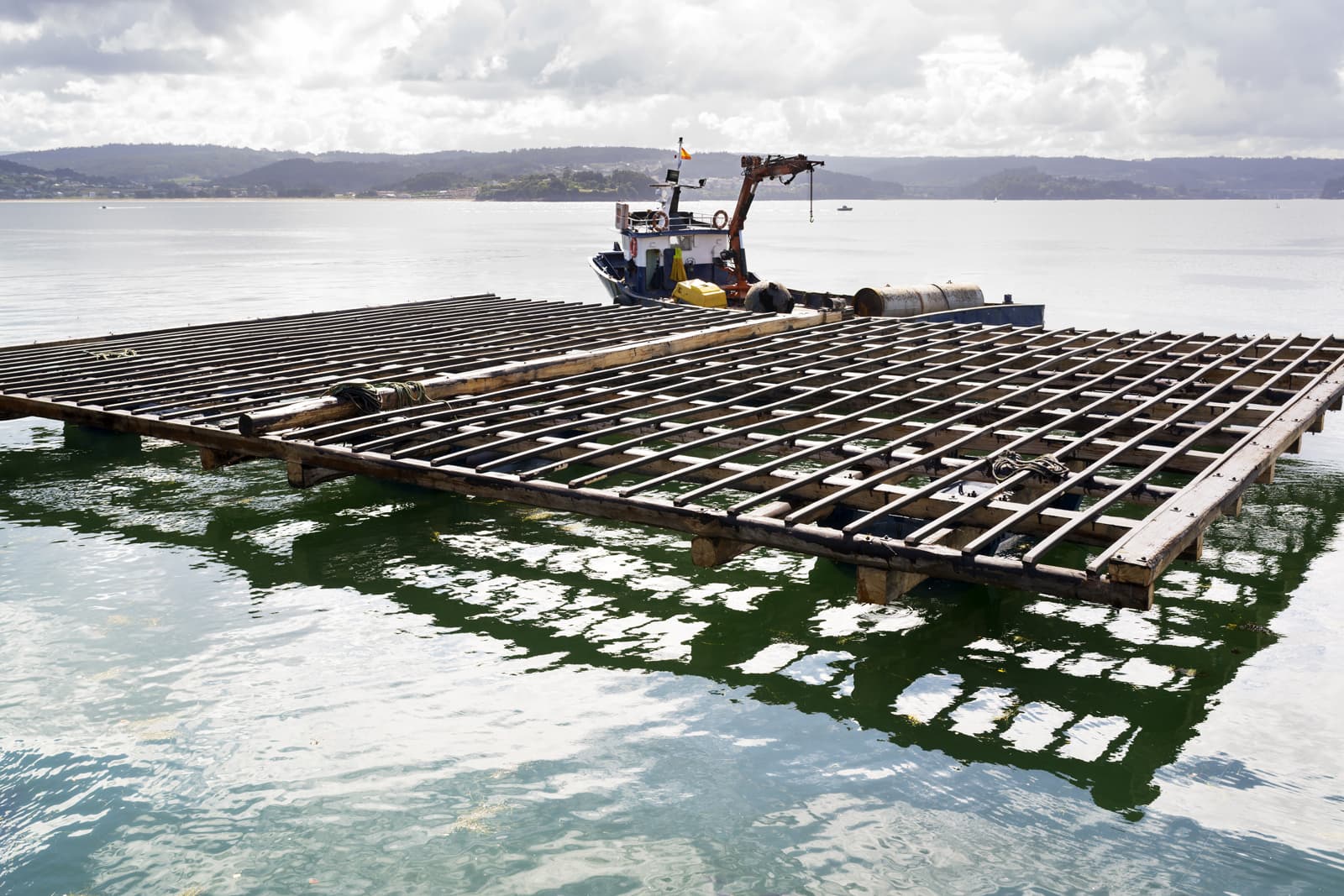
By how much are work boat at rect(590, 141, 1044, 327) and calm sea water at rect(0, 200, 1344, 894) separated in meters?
11.0

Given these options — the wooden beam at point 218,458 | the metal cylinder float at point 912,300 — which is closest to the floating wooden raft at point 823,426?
the wooden beam at point 218,458

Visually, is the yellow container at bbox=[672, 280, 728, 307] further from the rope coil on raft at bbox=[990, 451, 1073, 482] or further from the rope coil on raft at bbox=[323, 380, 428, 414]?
the rope coil on raft at bbox=[990, 451, 1073, 482]

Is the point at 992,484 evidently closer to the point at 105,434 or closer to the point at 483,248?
the point at 105,434

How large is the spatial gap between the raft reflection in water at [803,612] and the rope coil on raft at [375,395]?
1.02 meters

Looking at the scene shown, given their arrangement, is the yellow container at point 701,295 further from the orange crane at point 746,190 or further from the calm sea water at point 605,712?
the calm sea water at point 605,712

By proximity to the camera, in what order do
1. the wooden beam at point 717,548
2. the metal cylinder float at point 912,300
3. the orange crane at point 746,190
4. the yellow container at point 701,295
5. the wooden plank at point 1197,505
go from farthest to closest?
1. the orange crane at point 746,190
2. the yellow container at point 701,295
3. the metal cylinder float at point 912,300
4. the wooden beam at point 717,548
5. the wooden plank at point 1197,505

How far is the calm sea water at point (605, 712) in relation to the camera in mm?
5215

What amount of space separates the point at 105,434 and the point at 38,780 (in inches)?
393

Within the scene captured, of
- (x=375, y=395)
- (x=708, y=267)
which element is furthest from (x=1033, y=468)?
(x=708, y=267)

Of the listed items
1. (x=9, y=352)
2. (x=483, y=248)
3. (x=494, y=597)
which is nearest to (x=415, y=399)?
(x=494, y=597)

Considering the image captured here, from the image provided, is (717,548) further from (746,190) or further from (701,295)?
(746,190)

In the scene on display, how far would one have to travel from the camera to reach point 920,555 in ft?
21.2

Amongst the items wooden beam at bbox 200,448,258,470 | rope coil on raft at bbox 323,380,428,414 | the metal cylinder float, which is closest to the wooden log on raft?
rope coil on raft at bbox 323,380,428,414

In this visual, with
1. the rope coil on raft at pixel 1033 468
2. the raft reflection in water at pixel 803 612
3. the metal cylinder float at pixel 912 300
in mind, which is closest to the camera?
the raft reflection in water at pixel 803 612
